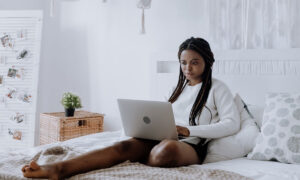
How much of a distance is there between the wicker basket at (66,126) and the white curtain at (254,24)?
3.92ft

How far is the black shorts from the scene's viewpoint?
1693 millimetres

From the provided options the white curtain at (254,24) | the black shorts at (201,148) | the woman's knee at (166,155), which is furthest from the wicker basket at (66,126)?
the woman's knee at (166,155)

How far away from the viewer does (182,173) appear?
1319 mm

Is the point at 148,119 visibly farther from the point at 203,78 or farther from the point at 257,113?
the point at 257,113

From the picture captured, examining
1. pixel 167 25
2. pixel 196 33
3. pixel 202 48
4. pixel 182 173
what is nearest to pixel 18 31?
pixel 167 25

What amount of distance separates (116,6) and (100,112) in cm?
100

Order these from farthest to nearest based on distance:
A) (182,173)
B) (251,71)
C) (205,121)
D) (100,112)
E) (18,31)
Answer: (100,112) → (18,31) → (251,71) → (205,121) → (182,173)

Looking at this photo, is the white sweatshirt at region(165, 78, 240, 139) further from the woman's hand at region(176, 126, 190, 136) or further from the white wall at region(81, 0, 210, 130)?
the white wall at region(81, 0, 210, 130)

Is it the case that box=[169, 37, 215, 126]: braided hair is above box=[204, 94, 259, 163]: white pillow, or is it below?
above

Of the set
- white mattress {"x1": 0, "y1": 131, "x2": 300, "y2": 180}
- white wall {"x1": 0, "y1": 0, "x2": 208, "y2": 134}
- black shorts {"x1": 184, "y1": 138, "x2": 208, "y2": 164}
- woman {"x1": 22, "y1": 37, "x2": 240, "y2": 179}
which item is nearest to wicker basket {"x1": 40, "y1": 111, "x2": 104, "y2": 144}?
white wall {"x1": 0, "y1": 0, "x2": 208, "y2": 134}

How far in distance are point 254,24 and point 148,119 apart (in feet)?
4.12

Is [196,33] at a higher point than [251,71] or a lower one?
higher

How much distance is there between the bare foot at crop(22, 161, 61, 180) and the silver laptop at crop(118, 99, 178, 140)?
469 millimetres

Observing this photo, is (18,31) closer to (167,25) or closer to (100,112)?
(100,112)
